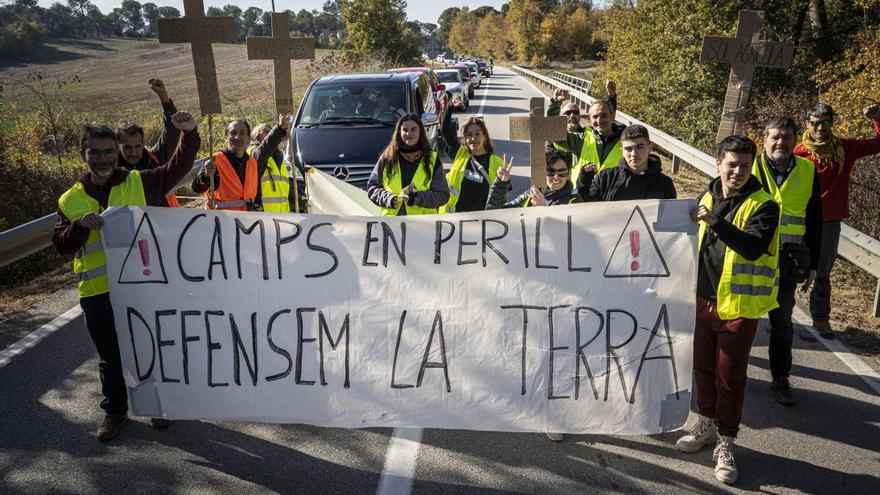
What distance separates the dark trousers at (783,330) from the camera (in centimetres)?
407

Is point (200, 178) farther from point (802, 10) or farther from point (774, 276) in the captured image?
point (802, 10)

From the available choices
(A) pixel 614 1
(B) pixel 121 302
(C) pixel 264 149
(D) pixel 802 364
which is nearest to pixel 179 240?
(B) pixel 121 302

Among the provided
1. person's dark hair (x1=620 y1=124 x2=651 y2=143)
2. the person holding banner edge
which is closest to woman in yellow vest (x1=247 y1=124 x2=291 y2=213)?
the person holding banner edge

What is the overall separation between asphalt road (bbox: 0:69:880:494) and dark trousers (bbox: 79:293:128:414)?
20 centimetres

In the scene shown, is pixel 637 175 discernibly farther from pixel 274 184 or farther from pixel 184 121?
pixel 274 184

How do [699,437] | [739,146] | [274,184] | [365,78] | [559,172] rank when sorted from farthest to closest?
1. [365,78]
2. [274,184]
3. [559,172]
4. [699,437]
5. [739,146]

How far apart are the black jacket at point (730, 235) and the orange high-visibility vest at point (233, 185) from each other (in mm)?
3427

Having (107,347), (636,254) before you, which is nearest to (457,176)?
(636,254)

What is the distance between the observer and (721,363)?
343 cm

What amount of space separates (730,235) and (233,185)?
366 centimetres

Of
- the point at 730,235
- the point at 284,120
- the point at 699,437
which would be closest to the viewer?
the point at 730,235

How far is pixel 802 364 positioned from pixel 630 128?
2234 millimetres

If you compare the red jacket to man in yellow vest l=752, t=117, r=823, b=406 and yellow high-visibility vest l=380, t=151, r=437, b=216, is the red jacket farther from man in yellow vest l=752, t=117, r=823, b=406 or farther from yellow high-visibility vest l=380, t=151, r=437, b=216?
yellow high-visibility vest l=380, t=151, r=437, b=216

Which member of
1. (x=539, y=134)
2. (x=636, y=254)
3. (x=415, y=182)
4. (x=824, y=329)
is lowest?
(x=824, y=329)
